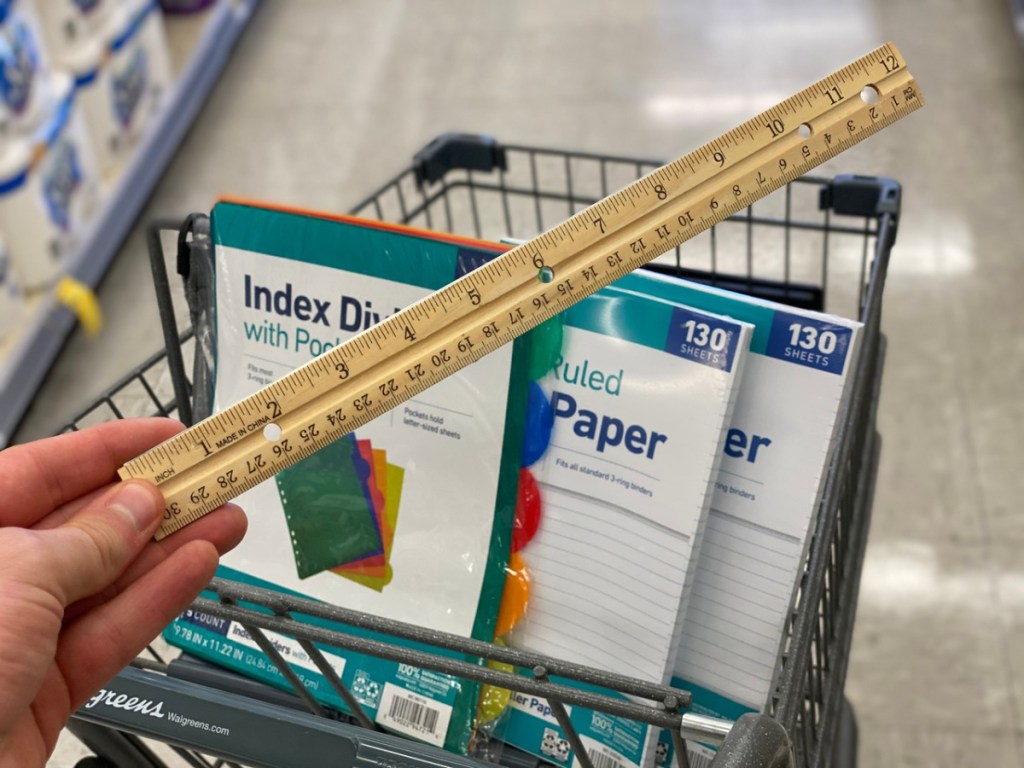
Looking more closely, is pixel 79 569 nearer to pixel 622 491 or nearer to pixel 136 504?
pixel 136 504

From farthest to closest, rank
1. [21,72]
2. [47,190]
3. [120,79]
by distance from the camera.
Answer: [120,79]
[47,190]
[21,72]

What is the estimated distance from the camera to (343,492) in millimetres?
1002

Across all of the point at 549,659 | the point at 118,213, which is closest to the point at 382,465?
the point at 549,659

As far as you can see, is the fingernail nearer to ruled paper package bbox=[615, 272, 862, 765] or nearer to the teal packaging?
the teal packaging

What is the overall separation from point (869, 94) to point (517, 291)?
0.28 m

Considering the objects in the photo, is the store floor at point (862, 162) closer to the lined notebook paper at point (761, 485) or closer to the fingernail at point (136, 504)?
the lined notebook paper at point (761, 485)

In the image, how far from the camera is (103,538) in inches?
27.3

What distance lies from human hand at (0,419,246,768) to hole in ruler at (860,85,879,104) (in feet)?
1.75

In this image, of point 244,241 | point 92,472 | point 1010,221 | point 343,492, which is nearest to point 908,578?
point 1010,221

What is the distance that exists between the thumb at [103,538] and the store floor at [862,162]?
909mm

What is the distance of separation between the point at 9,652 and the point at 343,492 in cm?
41

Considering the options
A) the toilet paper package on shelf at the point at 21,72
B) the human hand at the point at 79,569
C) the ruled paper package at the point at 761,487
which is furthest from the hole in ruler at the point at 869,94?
the toilet paper package on shelf at the point at 21,72

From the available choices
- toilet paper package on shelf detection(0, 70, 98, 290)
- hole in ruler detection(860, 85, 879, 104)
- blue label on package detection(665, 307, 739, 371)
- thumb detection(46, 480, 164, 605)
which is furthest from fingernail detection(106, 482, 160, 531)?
toilet paper package on shelf detection(0, 70, 98, 290)

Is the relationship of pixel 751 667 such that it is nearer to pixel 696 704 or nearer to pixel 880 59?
pixel 696 704
